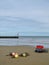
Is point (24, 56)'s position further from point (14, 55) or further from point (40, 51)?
point (40, 51)

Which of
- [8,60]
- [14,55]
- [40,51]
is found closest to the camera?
[8,60]

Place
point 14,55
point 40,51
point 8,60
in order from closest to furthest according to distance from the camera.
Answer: point 8,60 → point 14,55 → point 40,51

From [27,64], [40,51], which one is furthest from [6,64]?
[40,51]

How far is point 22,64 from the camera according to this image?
33.7 feet

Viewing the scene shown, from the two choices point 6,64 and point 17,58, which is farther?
point 17,58

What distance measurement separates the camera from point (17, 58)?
39.0 ft

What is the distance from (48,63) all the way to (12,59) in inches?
82.3

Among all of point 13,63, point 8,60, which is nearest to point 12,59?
point 8,60

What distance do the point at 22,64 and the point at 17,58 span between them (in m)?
1.66

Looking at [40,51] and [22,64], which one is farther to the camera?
[40,51]

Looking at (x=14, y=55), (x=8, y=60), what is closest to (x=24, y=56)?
(x=14, y=55)

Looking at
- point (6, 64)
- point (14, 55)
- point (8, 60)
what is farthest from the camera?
point (14, 55)

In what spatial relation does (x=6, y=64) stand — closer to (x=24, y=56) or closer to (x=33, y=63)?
(x=33, y=63)

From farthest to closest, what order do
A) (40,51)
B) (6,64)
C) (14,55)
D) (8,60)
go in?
(40,51) → (14,55) → (8,60) → (6,64)
